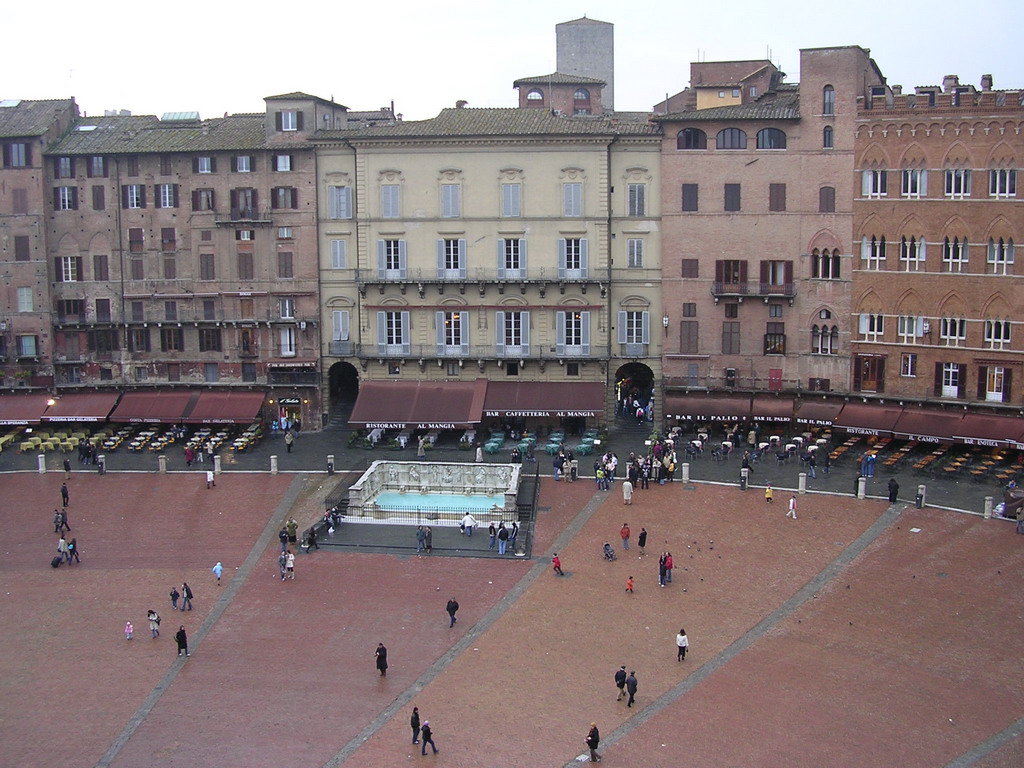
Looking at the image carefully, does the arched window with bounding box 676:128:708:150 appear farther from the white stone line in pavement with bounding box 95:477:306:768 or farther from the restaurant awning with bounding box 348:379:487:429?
the white stone line in pavement with bounding box 95:477:306:768

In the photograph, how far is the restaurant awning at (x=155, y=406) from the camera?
79000 millimetres

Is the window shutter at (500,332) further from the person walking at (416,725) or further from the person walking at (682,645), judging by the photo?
the person walking at (416,725)

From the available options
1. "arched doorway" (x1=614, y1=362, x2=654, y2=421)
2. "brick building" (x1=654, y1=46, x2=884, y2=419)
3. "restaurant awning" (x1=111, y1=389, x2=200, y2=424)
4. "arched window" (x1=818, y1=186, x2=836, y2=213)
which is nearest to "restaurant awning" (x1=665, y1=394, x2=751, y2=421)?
"brick building" (x1=654, y1=46, x2=884, y2=419)

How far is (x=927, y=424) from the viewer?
69.4 m

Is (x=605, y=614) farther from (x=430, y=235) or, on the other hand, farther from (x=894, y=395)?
(x=430, y=235)

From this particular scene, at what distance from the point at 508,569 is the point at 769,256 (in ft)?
99.5

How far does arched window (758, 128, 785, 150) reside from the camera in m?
75.0

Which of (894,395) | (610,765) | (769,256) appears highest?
(769,256)

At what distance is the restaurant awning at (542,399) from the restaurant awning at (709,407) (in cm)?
463

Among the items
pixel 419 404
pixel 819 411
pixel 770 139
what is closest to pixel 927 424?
pixel 819 411

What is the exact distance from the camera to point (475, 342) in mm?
78625

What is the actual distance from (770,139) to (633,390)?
18.5m

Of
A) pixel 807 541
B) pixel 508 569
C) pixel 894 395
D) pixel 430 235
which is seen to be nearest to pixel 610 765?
pixel 508 569

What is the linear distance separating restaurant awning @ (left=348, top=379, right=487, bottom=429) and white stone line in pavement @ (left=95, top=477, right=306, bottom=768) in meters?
8.96
